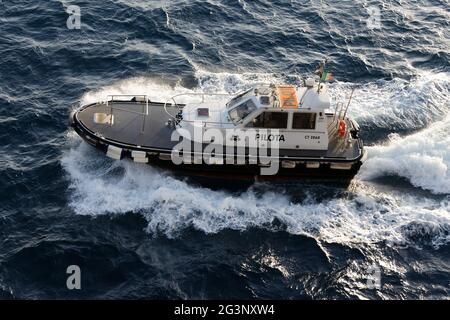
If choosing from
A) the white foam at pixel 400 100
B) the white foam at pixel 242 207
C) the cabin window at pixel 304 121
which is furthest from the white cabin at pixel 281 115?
the white foam at pixel 400 100

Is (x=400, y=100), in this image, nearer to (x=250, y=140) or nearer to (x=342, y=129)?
(x=342, y=129)

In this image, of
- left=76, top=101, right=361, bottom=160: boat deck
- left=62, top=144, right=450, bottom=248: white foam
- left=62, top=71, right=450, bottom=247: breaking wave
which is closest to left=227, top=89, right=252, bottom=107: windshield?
left=76, top=101, right=361, bottom=160: boat deck

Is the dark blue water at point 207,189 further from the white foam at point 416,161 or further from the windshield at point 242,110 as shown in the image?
the windshield at point 242,110

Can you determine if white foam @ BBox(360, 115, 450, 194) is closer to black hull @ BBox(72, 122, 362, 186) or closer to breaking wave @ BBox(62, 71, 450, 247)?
breaking wave @ BBox(62, 71, 450, 247)

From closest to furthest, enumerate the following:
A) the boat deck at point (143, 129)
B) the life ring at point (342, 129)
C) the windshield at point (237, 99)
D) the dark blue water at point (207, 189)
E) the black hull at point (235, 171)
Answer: the dark blue water at point (207, 189)
the black hull at point (235, 171)
the boat deck at point (143, 129)
the windshield at point (237, 99)
the life ring at point (342, 129)
